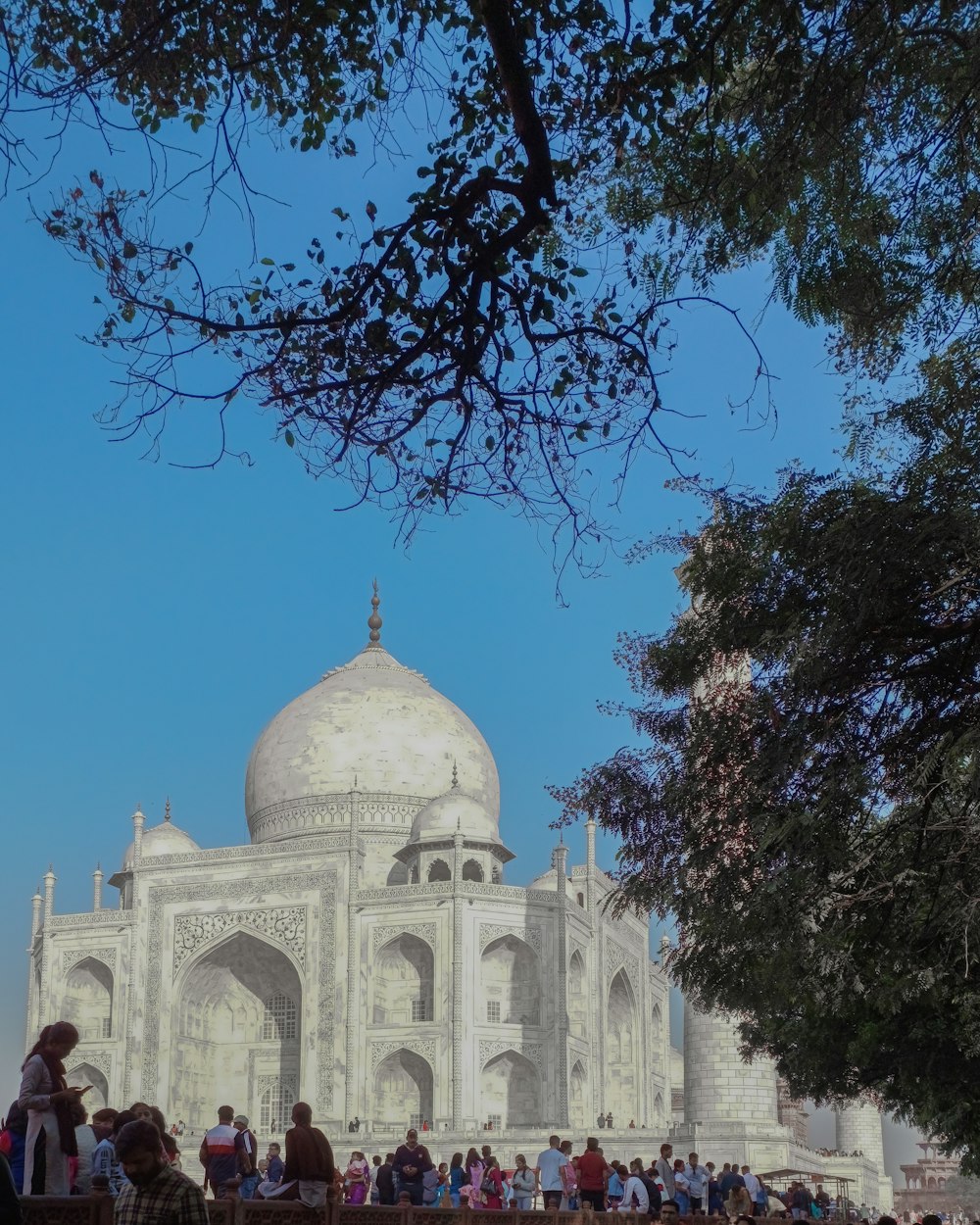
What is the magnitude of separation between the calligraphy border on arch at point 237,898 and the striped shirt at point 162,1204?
30.7 meters

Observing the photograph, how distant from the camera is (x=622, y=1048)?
3897cm

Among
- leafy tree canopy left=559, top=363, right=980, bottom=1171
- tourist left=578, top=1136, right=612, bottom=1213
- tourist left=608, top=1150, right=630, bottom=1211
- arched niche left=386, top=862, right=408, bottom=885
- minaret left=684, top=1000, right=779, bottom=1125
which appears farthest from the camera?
arched niche left=386, top=862, right=408, bottom=885

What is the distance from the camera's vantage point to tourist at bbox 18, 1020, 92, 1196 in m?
6.50

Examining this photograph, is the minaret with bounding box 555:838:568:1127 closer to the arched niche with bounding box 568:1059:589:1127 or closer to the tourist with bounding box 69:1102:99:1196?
the arched niche with bounding box 568:1059:589:1127

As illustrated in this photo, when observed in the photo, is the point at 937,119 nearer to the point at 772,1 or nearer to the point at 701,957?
the point at 772,1

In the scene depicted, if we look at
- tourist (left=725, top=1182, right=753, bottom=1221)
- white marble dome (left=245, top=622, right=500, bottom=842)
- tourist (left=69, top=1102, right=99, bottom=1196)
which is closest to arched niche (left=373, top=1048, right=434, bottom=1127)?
white marble dome (left=245, top=622, right=500, bottom=842)

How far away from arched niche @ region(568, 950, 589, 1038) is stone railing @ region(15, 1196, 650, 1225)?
73.1 feet

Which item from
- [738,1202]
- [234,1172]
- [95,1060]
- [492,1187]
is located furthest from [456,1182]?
[95,1060]

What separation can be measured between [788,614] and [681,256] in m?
2.24

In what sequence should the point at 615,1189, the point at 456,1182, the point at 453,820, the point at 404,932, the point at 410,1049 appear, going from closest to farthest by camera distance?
the point at 615,1189 < the point at 456,1182 < the point at 410,1049 < the point at 404,932 < the point at 453,820

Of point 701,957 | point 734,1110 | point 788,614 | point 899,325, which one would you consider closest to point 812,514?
point 788,614

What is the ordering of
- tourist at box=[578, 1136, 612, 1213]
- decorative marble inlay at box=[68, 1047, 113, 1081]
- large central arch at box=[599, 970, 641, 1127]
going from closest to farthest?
tourist at box=[578, 1136, 612, 1213]
decorative marble inlay at box=[68, 1047, 113, 1081]
large central arch at box=[599, 970, 641, 1127]

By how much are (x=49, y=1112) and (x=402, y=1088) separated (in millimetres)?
29198

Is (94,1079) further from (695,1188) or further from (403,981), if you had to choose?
(695,1188)
